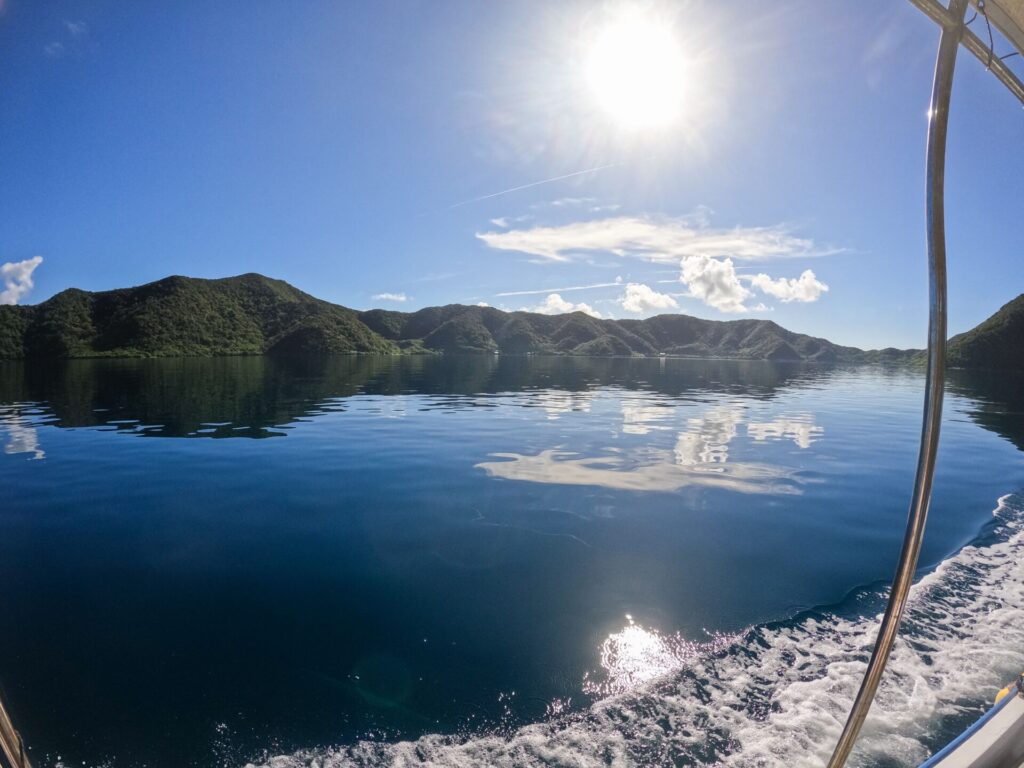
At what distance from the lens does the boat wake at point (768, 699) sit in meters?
4.79

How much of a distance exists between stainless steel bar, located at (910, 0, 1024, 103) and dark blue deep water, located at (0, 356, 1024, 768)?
566cm

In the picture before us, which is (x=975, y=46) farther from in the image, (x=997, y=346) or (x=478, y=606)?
(x=997, y=346)

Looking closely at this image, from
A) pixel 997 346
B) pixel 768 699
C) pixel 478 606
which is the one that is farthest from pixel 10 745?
pixel 997 346

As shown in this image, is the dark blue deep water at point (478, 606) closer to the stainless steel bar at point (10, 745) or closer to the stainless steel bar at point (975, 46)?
the stainless steel bar at point (10, 745)

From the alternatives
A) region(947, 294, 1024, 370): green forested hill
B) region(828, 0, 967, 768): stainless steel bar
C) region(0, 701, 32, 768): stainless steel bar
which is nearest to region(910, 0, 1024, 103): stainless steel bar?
region(828, 0, 967, 768): stainless steel bar

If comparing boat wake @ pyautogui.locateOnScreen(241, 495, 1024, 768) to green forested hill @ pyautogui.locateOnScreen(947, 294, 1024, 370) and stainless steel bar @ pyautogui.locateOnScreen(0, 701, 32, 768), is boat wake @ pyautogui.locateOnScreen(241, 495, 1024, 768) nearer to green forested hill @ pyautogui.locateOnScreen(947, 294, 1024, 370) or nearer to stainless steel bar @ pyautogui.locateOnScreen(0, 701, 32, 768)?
stainless steel bar @ pyautogui.locateOnScreen(0, 701, 32, 768)

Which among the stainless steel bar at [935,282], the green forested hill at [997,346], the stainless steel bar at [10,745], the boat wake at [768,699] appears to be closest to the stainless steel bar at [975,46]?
the stainless steel bar at [935,282]

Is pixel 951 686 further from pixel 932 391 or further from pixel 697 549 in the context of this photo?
pixel 932 391

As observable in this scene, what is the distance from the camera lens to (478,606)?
7.61 metres

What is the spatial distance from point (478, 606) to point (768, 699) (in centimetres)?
398

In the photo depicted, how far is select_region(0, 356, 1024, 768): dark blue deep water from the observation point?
16.8 feet

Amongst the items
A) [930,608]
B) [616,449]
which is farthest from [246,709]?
[616,449]

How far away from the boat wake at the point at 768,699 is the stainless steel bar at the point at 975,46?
5.61m

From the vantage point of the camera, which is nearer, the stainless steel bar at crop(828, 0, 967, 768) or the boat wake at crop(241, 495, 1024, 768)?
the stainless steel bar at crop(828, 0, 967, 768)
